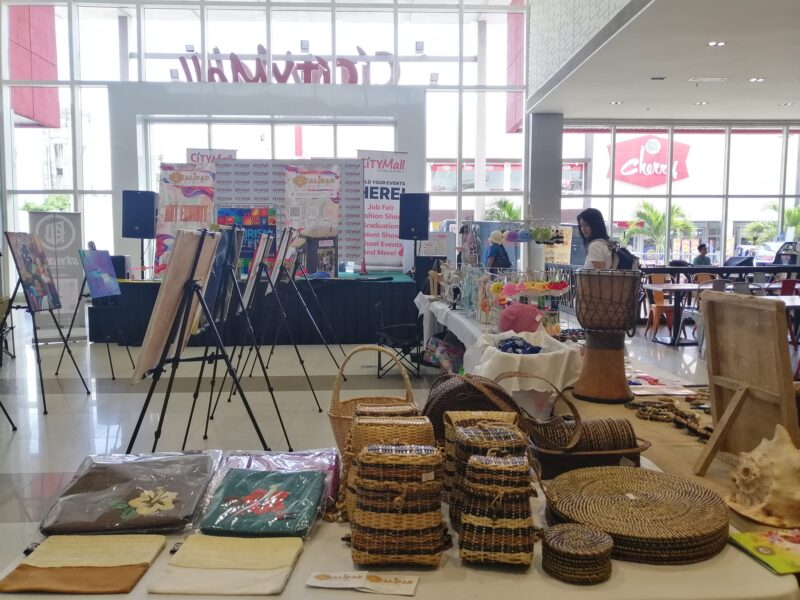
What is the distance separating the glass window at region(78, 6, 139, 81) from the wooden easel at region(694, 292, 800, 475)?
39.9 feet

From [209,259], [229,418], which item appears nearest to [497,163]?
[229,418]

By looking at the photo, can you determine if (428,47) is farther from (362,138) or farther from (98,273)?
(98,273)

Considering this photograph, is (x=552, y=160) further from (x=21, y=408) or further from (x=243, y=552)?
(x=243, y=552)

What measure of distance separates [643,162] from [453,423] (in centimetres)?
1265

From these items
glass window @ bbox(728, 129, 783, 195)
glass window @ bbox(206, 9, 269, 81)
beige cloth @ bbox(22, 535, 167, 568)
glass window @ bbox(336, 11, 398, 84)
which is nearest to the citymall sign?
glass window @ bbox(728, 129, 783, 195)

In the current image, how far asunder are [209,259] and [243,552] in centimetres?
182

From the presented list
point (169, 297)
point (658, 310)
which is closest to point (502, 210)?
point (658, 310)

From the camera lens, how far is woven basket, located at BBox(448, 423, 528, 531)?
1.73m

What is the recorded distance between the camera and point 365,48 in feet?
40.6

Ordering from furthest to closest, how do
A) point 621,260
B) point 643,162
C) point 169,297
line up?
point 643,162 < point 621,260 < point 169,297

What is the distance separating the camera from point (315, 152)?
12242 millimetres

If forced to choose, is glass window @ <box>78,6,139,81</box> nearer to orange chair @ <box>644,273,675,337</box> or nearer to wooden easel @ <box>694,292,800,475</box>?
orange chair @ <box>644,273,675,337</box>

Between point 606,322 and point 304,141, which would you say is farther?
point 304,141

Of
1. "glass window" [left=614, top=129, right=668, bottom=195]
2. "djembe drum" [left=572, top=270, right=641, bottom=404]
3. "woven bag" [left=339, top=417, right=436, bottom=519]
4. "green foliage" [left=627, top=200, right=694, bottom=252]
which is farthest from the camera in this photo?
"green foliage" [left=627, top=200, right=694, bottom=252]
